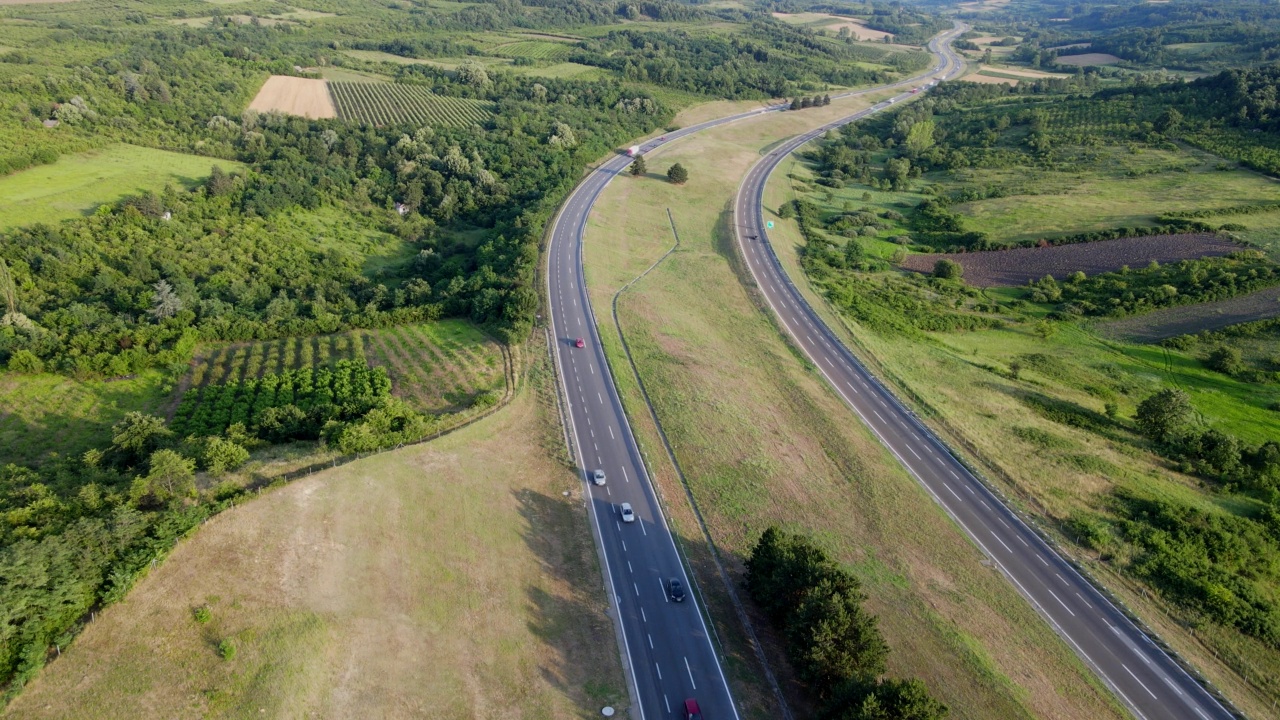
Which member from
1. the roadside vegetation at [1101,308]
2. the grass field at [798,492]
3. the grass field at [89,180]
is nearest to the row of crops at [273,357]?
the grass field at [798,492]

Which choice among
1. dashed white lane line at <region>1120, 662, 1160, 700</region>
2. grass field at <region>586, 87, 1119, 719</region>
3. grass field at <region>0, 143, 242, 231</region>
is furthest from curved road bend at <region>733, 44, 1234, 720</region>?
grass field at <region>0, 143, 242, 231</region>

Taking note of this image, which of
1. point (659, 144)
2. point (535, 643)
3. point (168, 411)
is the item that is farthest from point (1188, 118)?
point (168, 411)

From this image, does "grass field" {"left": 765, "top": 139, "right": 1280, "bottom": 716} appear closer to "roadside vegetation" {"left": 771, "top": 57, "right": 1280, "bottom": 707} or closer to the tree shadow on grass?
"roadside vegetation" {"left": 771, "top": 57, "right": 1280, "bottom": 707}

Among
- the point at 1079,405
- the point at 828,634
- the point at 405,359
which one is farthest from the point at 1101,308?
the point at 405,359

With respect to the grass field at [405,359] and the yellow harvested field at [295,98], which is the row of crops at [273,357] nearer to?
the grass field at [405,359]

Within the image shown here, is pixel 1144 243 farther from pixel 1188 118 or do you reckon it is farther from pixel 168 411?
pixel 168 411

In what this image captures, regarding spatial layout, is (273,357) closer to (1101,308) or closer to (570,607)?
(570,607)
